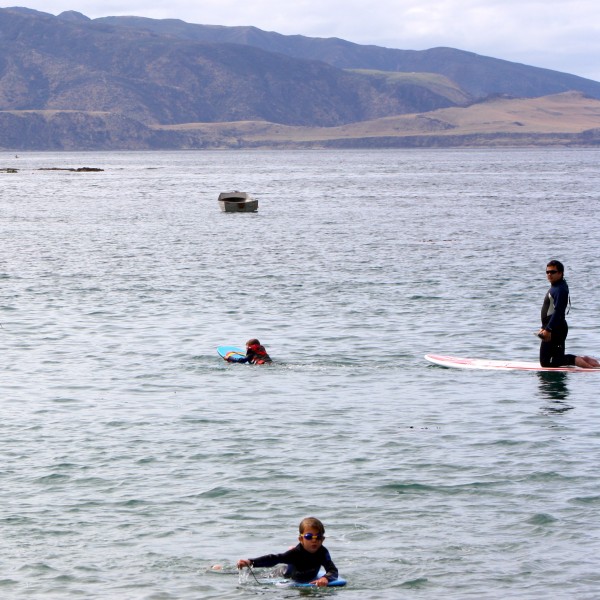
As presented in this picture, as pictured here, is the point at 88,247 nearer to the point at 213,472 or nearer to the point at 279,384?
the point at 279,384

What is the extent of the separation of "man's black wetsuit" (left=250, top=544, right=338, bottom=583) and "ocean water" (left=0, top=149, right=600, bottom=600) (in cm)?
26

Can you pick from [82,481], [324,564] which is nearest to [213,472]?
[82,481]

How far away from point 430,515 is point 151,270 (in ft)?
118

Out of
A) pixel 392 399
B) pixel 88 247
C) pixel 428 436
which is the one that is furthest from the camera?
pixel 88 247

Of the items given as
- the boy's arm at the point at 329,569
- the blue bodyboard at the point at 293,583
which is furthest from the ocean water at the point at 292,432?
the boy's arm at the point at 329,569

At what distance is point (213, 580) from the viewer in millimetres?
16234

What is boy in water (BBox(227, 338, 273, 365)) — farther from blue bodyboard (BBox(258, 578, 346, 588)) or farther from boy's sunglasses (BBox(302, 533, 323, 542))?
boy's sunglasses (BBox(302, 533, 323, 542))

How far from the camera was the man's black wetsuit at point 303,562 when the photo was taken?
15.6 metres

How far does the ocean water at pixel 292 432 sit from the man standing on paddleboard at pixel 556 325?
39 centimetres

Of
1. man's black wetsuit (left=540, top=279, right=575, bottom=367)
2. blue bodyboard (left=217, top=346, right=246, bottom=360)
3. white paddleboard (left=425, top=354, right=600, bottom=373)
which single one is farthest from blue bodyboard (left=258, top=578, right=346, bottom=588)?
blue bodyboard (left=217, top=346, right=246, bottom=360)

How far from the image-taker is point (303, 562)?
1578cm

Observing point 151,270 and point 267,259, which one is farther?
point 267,259

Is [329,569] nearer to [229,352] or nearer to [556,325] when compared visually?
[556,325]

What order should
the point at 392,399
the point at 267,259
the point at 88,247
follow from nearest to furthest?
the point at 392,399, the point at 267,259, the point at 88,247
